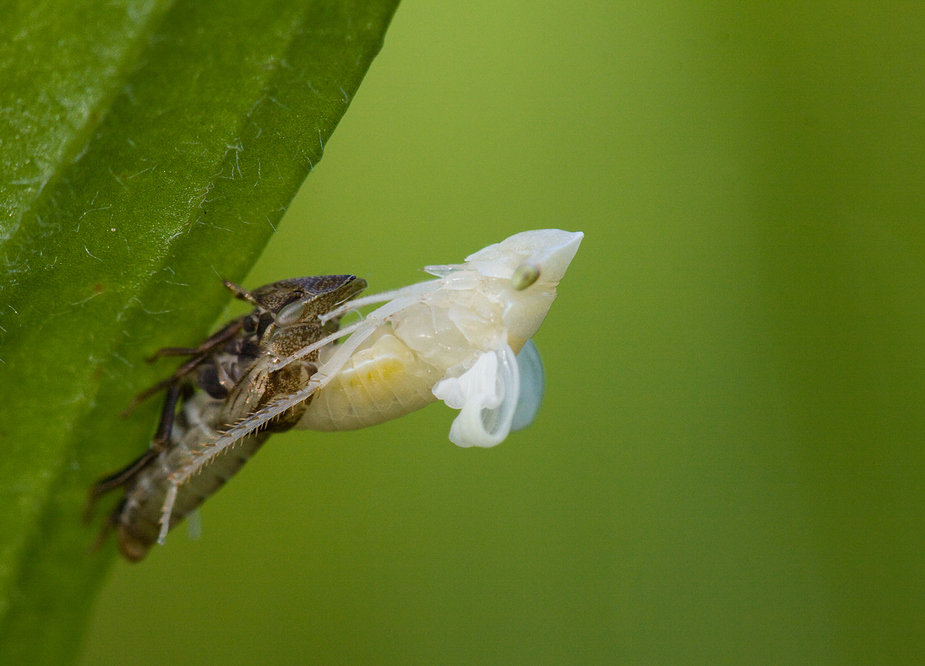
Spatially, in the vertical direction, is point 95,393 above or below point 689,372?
below

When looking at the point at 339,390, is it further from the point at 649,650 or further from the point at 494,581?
the point at 649,650

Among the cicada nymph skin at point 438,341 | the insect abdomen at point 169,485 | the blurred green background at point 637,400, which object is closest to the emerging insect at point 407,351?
the cicada nymph skin at point 438,341

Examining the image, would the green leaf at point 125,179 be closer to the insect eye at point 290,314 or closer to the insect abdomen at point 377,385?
the insect eye at point 290,314

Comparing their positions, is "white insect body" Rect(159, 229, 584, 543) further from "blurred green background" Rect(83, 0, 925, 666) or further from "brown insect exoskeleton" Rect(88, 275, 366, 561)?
"blurred green background" Rect(83, 0, 925, 666)

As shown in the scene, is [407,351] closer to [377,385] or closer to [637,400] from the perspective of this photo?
[377,385]

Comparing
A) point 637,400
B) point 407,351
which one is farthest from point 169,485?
point 637,400

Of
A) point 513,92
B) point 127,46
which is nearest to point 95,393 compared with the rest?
point 127,46
